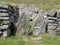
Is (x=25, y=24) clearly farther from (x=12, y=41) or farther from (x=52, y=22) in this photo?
(x=12, y=41)


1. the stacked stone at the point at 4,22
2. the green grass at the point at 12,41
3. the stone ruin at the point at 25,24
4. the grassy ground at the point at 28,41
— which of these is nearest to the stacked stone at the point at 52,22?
the stone ruin at the point at 25,24

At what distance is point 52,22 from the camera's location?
18516 mm

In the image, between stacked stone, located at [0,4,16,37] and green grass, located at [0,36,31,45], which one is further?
stacked stone, located at [0,4,16,37]

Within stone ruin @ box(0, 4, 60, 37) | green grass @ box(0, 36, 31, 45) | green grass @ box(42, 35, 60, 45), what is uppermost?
stone ruin @ box(0, 4, 60, 37)

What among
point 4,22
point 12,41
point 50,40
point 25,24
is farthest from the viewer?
point 25,24

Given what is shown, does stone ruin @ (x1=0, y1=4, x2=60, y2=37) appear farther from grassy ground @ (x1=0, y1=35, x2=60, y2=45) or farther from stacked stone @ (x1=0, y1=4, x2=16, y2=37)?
grassy ground @ (x1=0, y1=35, x2=60, y2=45)

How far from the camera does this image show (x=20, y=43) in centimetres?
1430

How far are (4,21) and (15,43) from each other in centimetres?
293

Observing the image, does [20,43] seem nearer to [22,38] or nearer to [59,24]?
[22,38]

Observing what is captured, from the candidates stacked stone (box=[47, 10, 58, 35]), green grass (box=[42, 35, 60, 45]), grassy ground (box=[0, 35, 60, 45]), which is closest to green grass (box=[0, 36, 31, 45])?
grassy ground (box=[0, 35, 60, 45])

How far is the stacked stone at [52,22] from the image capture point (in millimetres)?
18031

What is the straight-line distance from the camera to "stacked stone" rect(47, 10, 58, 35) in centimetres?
1803

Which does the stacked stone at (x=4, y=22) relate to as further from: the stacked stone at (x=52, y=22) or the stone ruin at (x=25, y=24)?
the stacked stone at (x=52, y=22)

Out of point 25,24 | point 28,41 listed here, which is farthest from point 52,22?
point 28,41
